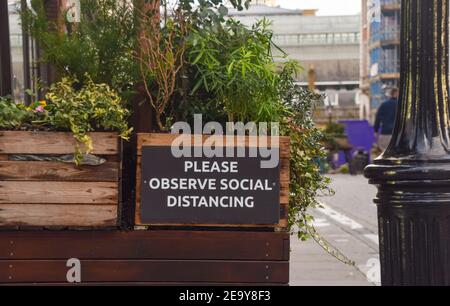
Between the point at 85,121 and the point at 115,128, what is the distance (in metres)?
0.13

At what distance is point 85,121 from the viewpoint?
3.79 meters

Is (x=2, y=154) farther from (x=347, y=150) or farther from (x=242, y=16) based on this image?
(x=347, y=150)

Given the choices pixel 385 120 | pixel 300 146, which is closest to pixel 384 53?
pixel 385 120

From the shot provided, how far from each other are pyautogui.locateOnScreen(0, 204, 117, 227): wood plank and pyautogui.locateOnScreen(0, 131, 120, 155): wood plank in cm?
23

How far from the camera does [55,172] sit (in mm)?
3734

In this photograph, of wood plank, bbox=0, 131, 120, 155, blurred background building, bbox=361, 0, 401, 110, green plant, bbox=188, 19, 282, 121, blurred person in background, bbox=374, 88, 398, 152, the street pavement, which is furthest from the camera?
blurred background building, bbox=361, 0, 401, 110

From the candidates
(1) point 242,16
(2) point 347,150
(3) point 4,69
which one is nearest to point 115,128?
(1) point 242,16

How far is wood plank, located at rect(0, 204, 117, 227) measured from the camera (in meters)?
3.73

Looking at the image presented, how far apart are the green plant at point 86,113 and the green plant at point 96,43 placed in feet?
0.75

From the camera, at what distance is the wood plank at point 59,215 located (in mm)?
3734

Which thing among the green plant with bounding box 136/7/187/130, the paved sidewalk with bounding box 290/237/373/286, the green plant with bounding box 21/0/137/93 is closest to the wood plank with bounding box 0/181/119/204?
the green plant with bounding box 136/7/187/130

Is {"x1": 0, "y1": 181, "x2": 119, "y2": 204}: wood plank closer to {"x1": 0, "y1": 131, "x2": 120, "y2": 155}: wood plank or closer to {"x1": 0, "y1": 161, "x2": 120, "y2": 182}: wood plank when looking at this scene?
{"x1": 0, "y1": 161, "x2": 120, "y2": 182}: wood plank

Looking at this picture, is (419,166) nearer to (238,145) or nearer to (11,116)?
(238,145)
